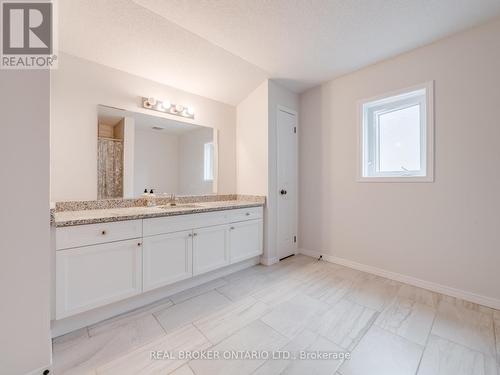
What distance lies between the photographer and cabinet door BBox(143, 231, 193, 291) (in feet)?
5.82

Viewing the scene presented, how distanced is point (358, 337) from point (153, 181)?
2358mm

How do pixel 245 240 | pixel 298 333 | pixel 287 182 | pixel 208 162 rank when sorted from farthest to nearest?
1. pixel 287 182
2. pixel 208 162
3. pixel 245 240
4. pixel 298 333

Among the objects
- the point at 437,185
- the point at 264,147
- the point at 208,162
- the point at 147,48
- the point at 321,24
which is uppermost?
the point at 321,24

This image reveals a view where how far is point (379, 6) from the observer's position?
1.67 meters

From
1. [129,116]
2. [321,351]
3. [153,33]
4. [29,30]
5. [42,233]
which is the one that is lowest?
[321,351]

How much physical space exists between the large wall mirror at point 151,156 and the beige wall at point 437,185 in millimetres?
1721

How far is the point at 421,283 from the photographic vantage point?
216 centimetres

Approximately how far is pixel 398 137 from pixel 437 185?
26.6 inches

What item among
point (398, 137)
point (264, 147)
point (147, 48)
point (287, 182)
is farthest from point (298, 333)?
point (147, 48)

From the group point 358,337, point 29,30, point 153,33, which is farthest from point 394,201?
point 29,30

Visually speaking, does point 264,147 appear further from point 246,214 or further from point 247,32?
point 247,32

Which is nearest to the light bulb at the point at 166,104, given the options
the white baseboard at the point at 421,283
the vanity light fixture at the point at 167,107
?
the vanity light fixture at the point at 167,107

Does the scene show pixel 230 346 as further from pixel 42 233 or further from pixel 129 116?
pixel 129 116

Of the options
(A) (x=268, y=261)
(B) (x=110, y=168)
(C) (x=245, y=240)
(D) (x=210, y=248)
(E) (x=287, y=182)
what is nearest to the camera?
(B) (x=110, y=168)
